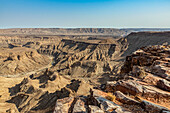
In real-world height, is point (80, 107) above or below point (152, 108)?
below

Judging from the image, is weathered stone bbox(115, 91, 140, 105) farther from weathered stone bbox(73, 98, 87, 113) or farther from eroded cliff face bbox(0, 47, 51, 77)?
eroded cliff face bbox(0, 47, 51, 77)

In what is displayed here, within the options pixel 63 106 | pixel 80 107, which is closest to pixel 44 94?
pixel 63 106

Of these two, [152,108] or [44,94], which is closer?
[152,108]

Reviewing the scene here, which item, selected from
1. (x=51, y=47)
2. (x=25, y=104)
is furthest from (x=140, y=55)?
(x=51, y=47)

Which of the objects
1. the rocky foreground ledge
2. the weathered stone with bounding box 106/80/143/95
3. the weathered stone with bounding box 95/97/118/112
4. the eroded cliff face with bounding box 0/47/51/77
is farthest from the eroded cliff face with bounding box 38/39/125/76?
the weathered stone with bounding box 95/97/118/112

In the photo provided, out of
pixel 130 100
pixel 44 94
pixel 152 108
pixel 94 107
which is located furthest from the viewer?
pixel 44 94

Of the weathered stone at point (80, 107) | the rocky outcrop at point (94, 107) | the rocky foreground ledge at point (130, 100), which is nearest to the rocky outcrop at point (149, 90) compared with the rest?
the rocky foreground ledge at point (130, 100)

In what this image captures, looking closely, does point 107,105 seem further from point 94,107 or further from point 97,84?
point 97,84

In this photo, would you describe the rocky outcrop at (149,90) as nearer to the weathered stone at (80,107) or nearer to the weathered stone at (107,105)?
the weathered stone at (107,105)

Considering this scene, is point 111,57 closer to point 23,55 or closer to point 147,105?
point 23,55

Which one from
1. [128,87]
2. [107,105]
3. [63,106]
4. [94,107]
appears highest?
[128,87]

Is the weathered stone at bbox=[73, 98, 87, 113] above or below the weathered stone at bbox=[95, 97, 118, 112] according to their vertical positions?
below
